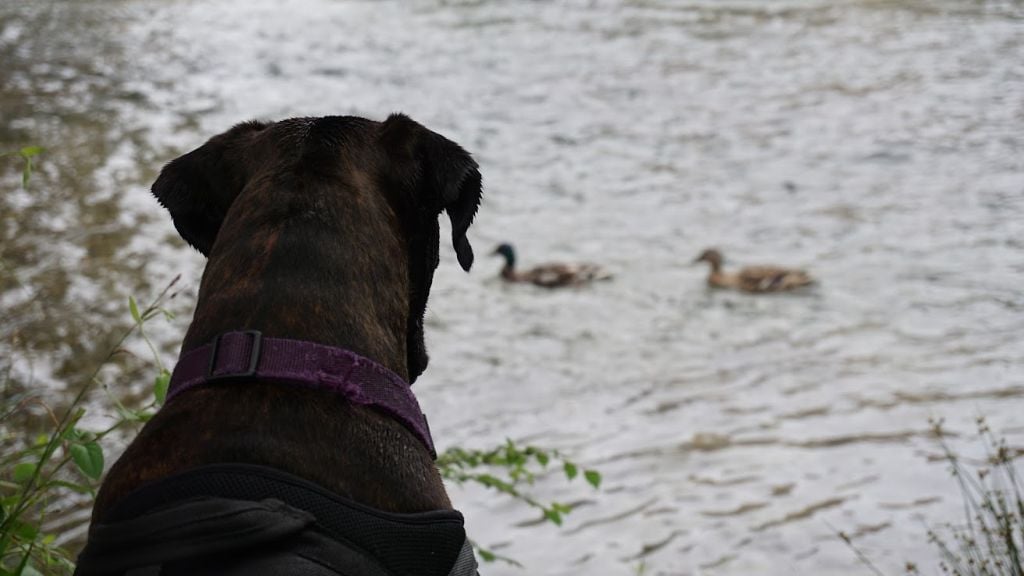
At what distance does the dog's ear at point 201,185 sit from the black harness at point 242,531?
3.12 ft

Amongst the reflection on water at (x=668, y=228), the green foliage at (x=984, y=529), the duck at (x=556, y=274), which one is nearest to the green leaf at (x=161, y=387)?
the green foliage at (x=984, y=529)

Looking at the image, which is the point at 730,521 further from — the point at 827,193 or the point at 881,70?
the point at 881,70

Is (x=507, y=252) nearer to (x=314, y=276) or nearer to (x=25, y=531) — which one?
(x=25, y=531)

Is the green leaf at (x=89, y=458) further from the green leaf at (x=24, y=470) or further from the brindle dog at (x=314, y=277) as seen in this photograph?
the brindle dog at (x=314, y=277)

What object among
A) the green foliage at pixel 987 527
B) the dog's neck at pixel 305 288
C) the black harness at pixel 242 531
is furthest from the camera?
the green foliage at pixel 987 527

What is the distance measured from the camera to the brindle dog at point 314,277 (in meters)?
2.29

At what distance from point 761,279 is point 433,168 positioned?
6976mm

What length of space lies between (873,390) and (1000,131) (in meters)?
6.08

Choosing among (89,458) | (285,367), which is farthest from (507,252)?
(285,367)

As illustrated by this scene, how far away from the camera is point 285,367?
232 cm

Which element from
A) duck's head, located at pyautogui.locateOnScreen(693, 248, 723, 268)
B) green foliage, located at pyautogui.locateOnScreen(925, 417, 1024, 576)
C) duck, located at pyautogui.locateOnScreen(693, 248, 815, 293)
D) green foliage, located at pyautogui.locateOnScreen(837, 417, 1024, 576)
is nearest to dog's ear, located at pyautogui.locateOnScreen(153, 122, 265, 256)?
green foliage, located at pyautogui.locateOnScreen(837, 417, 1024, 576)

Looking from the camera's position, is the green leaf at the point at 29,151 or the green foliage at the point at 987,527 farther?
the green foliage at the point at 987,527

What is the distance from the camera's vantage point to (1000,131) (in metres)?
12.4

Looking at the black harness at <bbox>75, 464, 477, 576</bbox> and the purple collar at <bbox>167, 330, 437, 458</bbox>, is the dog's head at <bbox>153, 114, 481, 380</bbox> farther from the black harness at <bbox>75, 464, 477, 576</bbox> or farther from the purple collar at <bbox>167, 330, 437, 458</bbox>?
the black harness at <bbox>75, 464, 477, 576</bbox>
